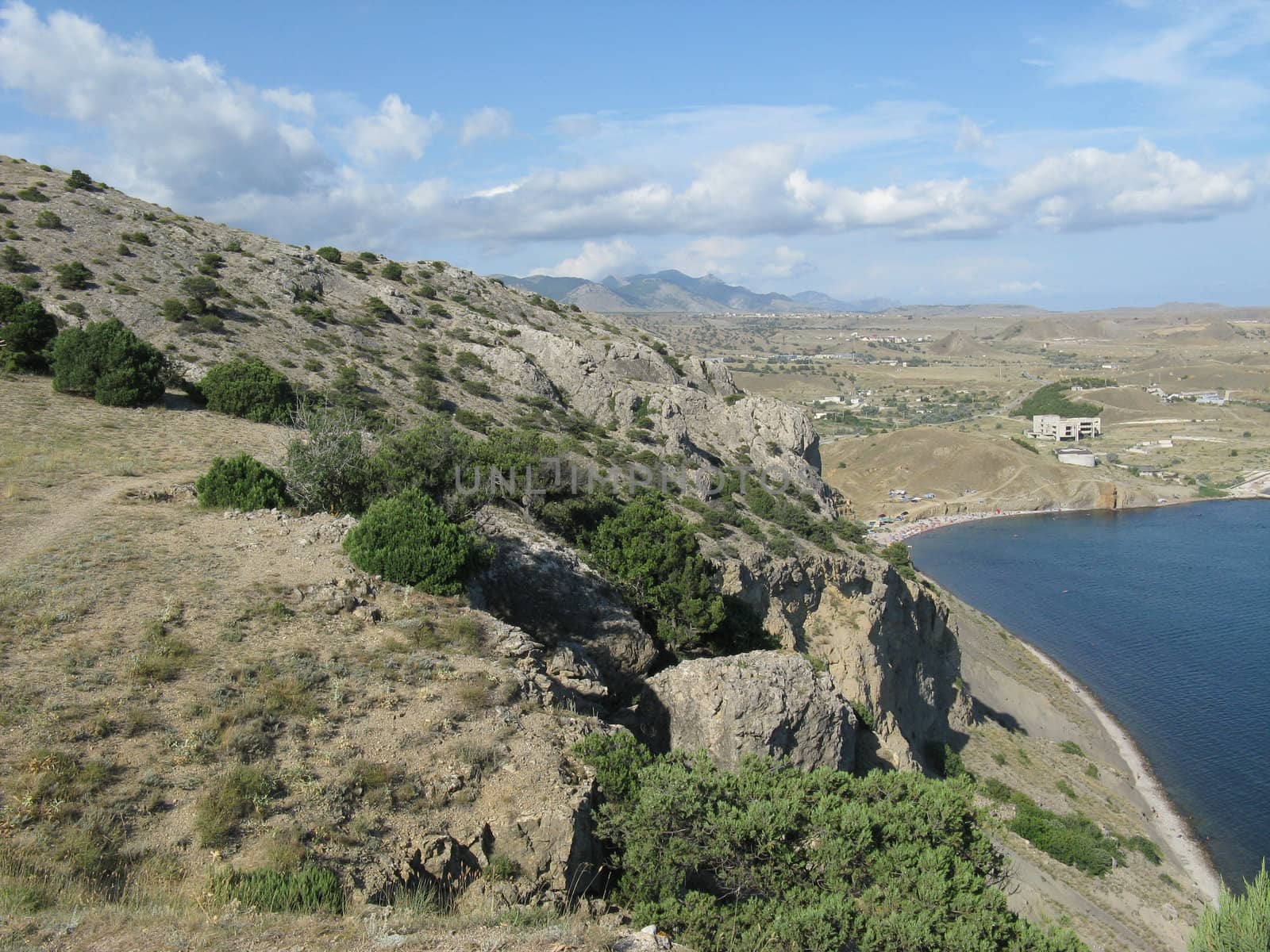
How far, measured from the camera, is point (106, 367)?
2795cm

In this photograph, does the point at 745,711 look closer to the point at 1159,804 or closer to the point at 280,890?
the point at 280,890

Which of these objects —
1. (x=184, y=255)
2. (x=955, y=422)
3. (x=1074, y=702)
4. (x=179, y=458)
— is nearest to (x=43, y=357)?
(x=179, y=458)

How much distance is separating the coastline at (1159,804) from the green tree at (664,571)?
2308cm

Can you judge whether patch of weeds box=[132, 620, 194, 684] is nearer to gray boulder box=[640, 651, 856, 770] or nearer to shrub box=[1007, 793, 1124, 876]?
gray boulder box=[640, 651, 856, 770]

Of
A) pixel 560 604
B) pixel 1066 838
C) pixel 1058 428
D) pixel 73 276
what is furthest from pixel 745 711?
pixel 1058 428

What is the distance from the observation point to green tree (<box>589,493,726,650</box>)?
24.3 metres

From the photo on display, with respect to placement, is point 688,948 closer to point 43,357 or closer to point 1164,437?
point 43,357

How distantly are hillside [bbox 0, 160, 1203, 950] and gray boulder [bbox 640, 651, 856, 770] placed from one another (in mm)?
78

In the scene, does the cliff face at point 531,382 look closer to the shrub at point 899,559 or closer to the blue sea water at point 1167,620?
the shrub at point 899,559

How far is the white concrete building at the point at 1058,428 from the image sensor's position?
148375mm

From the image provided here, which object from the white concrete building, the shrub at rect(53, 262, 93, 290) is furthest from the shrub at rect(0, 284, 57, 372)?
the white concrete building

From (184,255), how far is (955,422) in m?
150

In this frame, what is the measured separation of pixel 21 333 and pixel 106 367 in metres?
4.66

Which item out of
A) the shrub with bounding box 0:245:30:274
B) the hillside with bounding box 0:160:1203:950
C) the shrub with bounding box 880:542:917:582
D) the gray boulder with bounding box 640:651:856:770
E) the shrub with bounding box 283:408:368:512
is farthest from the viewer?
the shrub with bounding box 880:542:917:582
